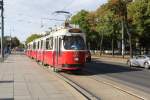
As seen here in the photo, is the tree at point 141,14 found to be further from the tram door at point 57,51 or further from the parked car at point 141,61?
the tram door at point 57,51

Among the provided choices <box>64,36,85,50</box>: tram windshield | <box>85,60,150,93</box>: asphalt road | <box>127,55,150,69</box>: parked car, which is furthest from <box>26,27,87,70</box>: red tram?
<box>127,55,150,69</box>: parked car

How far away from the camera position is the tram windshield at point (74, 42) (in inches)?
1139

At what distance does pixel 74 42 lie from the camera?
2900 centimetres

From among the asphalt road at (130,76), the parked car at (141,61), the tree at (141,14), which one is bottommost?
the asphalt road at (130,76)

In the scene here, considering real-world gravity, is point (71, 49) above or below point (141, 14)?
below

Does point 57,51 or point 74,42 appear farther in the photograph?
point 57,51

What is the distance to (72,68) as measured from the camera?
95.0 ft

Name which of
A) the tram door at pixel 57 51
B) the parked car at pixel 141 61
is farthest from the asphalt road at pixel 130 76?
the parked car at pixel 141 61

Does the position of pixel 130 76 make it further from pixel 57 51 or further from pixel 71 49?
pixel 57 51

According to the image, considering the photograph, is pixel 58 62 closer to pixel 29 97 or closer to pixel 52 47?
pixel 52 47

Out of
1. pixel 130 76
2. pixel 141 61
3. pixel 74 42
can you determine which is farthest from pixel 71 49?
pixel 141 61

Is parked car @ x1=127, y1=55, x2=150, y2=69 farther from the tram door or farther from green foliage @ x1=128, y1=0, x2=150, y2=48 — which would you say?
green foliage @ x1=128, y1=0, x2=150, y2=48

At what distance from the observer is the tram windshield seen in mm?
28938

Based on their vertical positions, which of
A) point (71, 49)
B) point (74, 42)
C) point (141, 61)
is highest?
point (74, 42)
